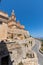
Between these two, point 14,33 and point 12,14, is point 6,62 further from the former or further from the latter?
point 12,14

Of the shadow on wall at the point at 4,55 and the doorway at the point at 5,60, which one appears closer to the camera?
the shadow on wall at the point at 4,55

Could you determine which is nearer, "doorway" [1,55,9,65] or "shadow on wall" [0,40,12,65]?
"shadow on wall" [0,40,12,65]

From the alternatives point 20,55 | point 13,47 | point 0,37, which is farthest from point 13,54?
point 0,37

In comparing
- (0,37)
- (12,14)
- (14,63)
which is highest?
(12,14)

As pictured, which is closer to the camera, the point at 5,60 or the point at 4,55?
the point at 4,55

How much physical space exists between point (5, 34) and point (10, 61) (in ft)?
48.0

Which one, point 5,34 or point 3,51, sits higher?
point 5,34

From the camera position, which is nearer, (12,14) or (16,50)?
(16,50)

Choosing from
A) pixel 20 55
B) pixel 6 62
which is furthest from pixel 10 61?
pixel 20 55

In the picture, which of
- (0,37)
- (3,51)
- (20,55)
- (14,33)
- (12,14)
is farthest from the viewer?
(12,14)

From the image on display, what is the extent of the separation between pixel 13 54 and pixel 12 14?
85.6ft

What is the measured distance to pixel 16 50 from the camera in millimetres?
13008

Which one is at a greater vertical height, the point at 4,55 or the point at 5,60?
the point at 4,55

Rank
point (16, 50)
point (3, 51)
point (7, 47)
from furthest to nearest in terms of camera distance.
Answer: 1. point (16, 50)
2. point (7, 47)
3. point (3, 51)
